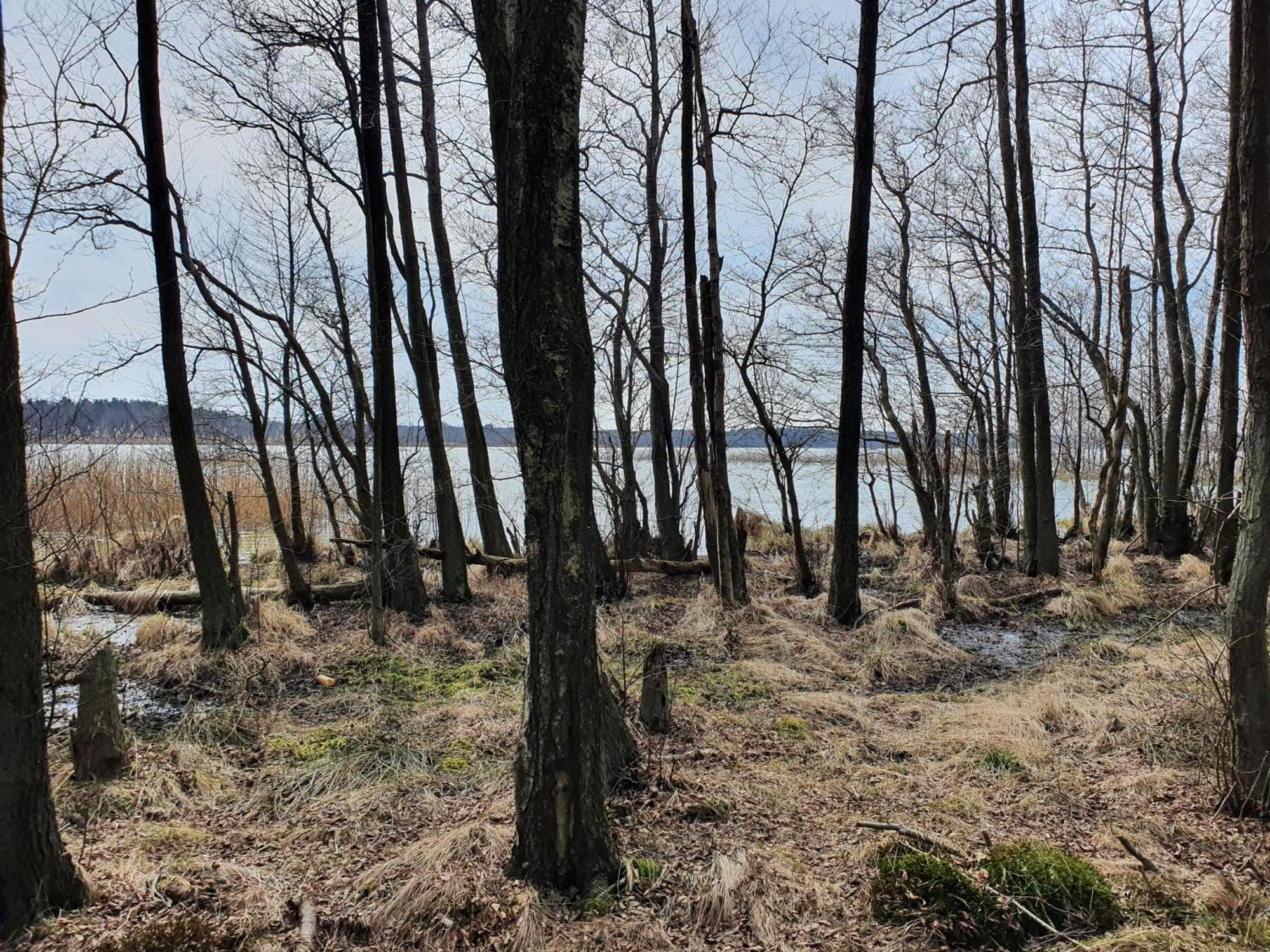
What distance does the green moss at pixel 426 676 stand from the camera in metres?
6.48

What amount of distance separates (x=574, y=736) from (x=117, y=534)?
41.2ft

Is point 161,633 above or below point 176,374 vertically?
below

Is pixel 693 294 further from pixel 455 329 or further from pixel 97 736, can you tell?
pixel 97 736

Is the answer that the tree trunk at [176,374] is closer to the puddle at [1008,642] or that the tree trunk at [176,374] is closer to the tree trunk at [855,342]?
the tree trunk at [855,342]

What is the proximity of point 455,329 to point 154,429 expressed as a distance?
14.7 ft

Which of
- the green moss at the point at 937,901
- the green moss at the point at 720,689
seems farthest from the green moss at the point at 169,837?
the green moss at the point at 720,689

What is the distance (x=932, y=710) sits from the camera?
5789mm

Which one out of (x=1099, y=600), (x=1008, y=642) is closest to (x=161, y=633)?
(x=1008, y=642)

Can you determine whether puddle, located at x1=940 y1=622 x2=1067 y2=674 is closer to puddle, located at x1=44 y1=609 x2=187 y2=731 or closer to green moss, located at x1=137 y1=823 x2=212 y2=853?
green moss, located at x1=137 y1=823 x2=212 y2=853

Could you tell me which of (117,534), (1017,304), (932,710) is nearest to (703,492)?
(932,710)

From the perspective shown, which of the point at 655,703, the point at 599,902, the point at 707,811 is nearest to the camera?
the point at 599,902

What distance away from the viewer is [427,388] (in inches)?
391

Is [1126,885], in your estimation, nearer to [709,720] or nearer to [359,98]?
[709,720]

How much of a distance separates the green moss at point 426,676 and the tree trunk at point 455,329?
133 inches
